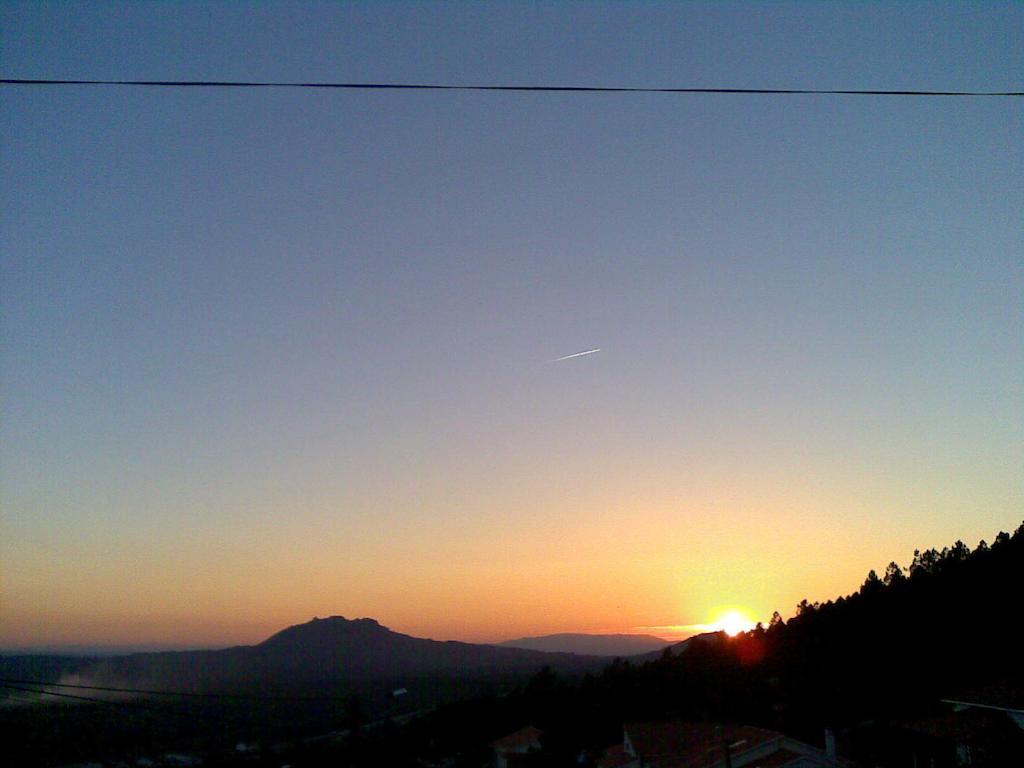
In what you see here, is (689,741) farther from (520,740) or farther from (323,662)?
(323,662)

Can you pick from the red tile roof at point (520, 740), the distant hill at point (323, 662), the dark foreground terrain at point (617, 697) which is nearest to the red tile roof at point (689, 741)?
the dark foreground terrain at point (617, 697)

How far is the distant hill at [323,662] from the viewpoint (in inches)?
1692

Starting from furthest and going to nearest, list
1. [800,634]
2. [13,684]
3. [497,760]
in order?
[800,634] < [497,760] < [13,684]

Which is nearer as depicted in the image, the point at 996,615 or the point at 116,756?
the point at 116,756

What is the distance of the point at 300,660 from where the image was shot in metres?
63.3

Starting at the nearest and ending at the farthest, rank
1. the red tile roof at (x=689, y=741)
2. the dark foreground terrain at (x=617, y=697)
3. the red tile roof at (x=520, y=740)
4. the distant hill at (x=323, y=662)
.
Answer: the dark foreground terrain at (x=617, y=697)
the red tile roof at (x=689, y=741)
the red tile roof at (x=520, y=740)
the distant hill at (x=323, y=662)

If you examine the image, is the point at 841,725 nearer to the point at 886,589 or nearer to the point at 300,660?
the point at 886,589

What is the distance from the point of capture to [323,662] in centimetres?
6353

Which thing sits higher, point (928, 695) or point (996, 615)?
point (996, 615)

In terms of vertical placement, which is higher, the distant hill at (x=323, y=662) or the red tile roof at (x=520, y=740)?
the distant hill at (x=323, y=662)

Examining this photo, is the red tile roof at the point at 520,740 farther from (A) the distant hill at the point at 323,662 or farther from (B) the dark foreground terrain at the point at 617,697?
(A) the distant hill at the point at 323,662

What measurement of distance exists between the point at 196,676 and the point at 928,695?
34.2 metres

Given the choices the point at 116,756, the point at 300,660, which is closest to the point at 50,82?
the point at 116,756

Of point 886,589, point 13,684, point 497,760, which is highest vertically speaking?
point 886,589
